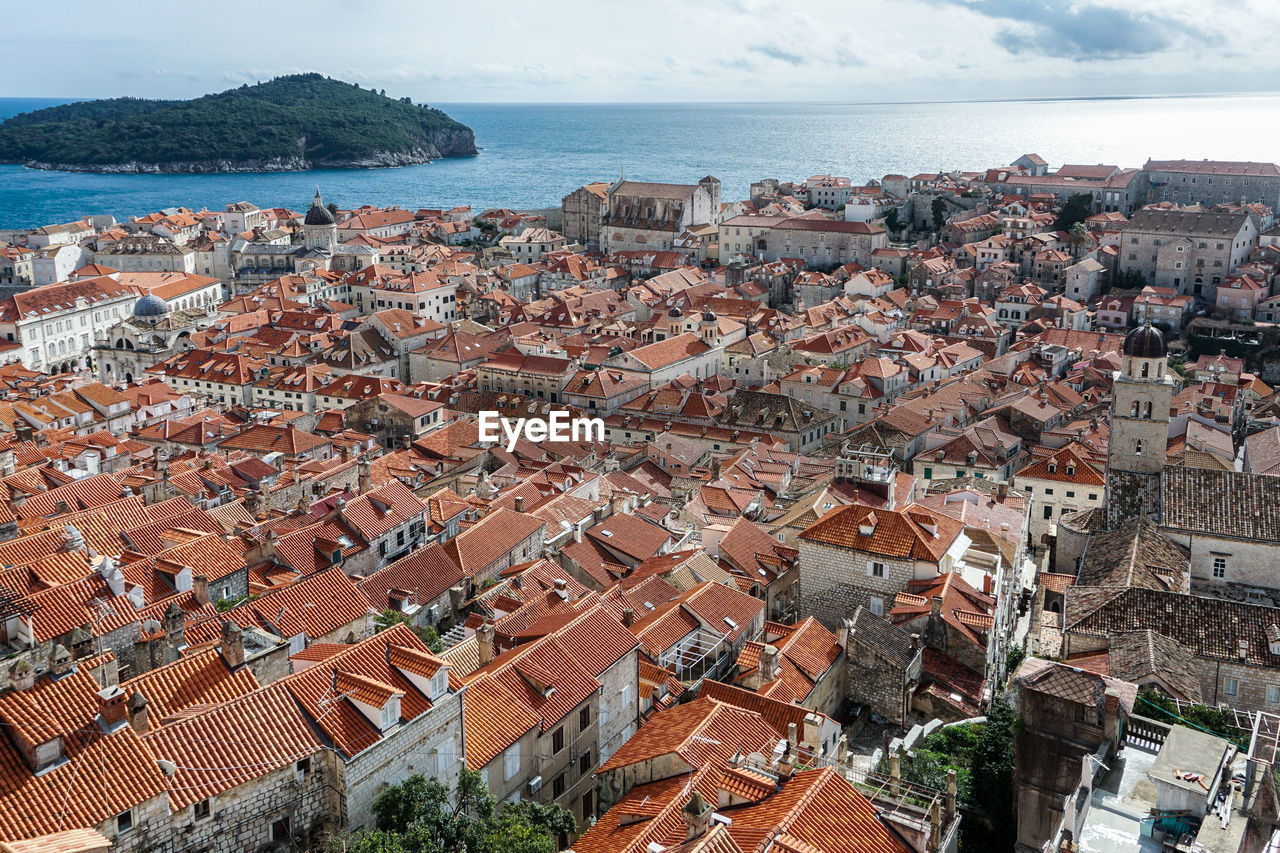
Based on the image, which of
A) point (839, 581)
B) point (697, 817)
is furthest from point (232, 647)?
point (839, 581)

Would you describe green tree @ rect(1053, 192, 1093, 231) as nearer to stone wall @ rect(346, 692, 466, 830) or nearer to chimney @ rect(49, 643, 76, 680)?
stone wall @ rect(346, 692, 466, 830)

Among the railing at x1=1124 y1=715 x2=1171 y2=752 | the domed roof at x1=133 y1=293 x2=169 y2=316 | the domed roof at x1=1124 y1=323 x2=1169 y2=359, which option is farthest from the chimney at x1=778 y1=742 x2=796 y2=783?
the domed roof at x1=133 y1=293 x2=169 y2=316

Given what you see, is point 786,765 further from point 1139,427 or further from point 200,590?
point 1139,427

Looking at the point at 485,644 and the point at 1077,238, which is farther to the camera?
the point at 1077,238

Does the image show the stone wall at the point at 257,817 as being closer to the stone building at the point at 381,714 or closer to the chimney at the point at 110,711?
the stone building at the point at 381,714

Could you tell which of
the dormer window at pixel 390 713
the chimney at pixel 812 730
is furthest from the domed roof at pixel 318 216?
the dormer window at pixel 390 713
